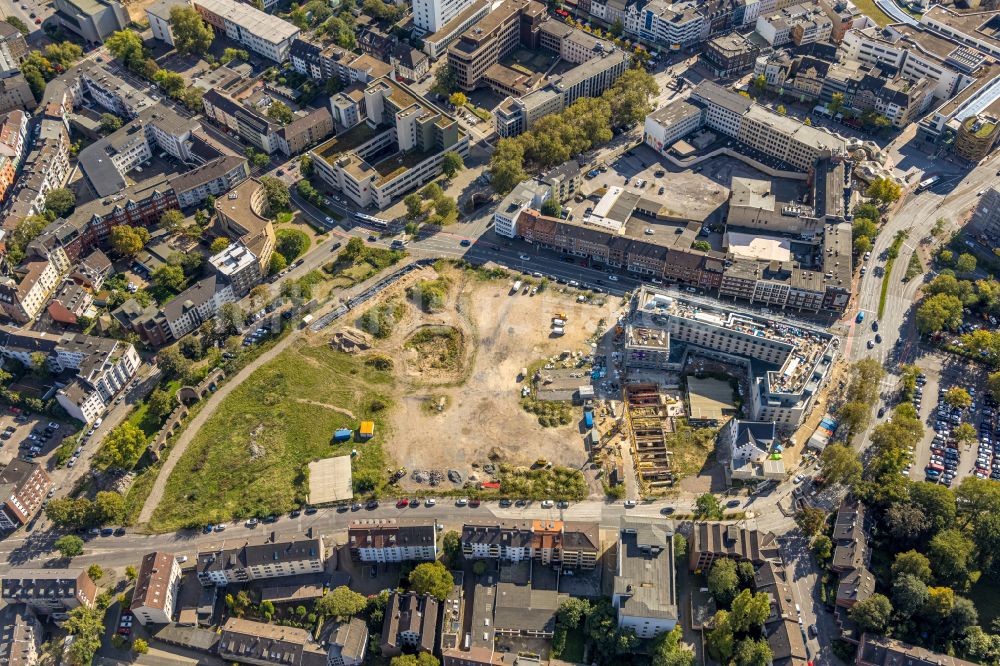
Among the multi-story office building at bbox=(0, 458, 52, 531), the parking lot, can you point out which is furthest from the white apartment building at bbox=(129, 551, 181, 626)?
the parking lot

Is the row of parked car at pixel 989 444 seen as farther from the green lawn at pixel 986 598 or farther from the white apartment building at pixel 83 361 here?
the white apartment building at pixel 83 361

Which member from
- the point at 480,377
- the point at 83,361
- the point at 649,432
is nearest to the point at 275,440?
the point at 480,377

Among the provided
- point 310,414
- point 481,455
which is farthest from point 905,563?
point 310,414

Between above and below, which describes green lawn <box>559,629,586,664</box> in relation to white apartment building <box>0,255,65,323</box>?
below

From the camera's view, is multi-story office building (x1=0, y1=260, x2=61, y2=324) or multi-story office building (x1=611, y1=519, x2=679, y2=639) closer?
multi-story office building (x1=611, y1=519, x2=679, y2=639)

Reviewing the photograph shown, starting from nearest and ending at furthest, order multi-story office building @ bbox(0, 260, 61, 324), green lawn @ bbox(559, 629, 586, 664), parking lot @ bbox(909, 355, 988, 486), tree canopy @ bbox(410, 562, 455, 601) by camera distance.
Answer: green lawn @ bbox(559, 629, 586, 664)
tree canopy @ bbox(410, 562, 455, 601)
parking lot @ bbox(909, 355, 988, 486)
multi-story office building @ bbox(0, 260, 61, 324)

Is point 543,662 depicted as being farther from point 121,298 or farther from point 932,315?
point 121,298

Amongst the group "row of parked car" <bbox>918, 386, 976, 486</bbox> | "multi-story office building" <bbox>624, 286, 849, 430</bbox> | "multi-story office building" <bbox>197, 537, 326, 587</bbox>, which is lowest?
"multi-story office building" <bbox>197, 537, 326, 587</bbox>

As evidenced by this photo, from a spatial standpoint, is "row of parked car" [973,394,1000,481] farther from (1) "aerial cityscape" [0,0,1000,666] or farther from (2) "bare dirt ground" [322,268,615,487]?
(2) "bare dirt ground" [322,268,615,487]
